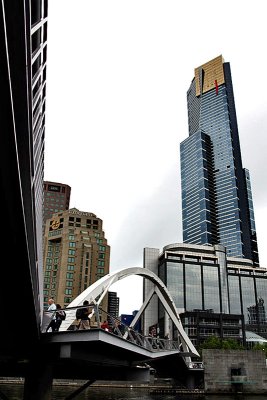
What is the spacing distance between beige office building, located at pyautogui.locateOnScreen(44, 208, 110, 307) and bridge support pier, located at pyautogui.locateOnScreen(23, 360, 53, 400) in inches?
4067

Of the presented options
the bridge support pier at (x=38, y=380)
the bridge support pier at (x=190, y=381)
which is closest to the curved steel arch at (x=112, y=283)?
the bridge support pier at (x=38, y=380)

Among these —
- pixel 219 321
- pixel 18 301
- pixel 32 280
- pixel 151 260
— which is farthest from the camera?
pixel 151 260

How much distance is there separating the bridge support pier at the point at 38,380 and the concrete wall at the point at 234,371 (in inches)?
1609

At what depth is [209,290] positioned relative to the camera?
461 ft

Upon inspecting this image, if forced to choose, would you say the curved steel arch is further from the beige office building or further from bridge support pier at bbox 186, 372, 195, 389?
the beige office building

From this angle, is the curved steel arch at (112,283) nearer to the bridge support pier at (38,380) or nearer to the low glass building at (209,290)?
the bridge support pier at (38,380)

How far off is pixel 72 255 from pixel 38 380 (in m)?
110

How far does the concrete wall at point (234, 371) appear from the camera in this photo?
55281mm

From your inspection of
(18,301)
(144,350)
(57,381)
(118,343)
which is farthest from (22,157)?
(57,381)

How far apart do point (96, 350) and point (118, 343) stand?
1.34 metres

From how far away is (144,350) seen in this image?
26719mm

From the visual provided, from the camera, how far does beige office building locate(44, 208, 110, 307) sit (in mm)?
123519

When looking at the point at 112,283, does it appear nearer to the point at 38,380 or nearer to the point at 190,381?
the point at 38,380

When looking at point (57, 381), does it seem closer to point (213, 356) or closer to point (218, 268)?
point (213, 356)
